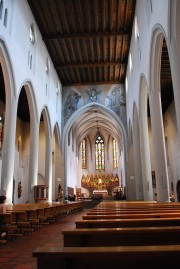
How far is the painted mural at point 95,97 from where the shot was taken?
2108 cm

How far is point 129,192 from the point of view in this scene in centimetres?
1984

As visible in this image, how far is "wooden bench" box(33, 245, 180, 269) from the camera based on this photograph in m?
1.17

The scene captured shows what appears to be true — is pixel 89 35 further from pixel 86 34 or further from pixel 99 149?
pixel 99 149

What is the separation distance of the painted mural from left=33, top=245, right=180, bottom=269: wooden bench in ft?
64.9

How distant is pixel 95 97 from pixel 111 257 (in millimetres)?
20407

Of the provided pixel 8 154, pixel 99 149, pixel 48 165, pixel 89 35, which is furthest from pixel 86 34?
pixel 99 149

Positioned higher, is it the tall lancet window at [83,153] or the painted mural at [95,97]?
the painted mural at [95,97]

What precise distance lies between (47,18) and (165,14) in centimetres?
817

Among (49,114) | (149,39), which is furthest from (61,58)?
(149,39)

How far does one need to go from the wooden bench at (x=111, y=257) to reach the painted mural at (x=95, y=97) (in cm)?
1979

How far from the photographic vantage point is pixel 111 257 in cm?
118

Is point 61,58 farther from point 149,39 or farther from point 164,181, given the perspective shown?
point 164,181

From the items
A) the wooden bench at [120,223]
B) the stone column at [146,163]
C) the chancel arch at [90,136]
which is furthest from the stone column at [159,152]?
the chancel arch at [90,136]

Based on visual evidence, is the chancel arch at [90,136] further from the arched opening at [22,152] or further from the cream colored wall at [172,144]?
the cream colored wall at [172,144]
